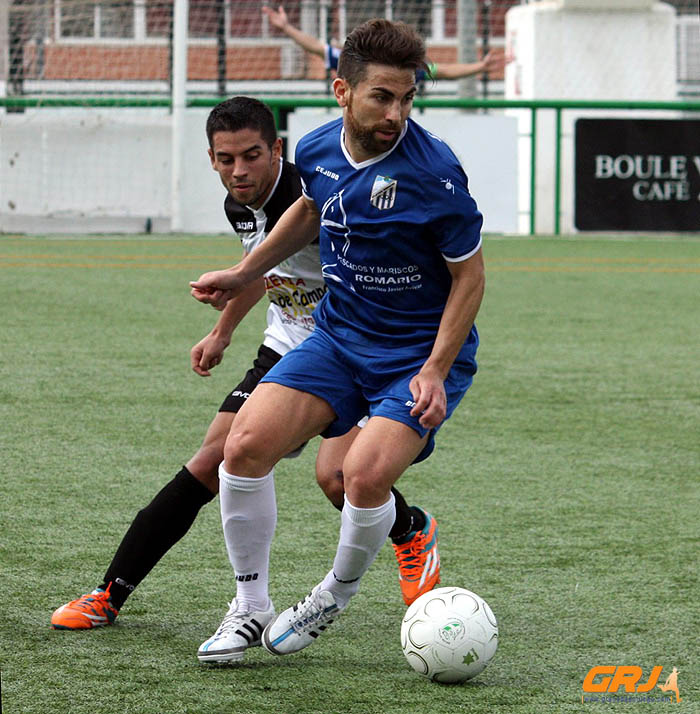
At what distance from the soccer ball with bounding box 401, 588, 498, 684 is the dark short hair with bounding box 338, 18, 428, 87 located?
1.25 metres

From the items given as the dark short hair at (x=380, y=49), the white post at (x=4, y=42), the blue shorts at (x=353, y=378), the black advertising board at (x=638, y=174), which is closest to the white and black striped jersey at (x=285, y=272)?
the blue shorts at (x=353, y=378)

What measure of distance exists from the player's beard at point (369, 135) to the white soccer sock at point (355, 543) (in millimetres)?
838

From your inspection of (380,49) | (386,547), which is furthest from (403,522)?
(380,49)

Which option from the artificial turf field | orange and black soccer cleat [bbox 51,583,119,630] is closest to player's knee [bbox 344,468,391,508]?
the artificial turf field

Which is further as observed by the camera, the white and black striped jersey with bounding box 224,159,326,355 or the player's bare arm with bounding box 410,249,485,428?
the white and black striped jersey with bounding box 224,159,326,355

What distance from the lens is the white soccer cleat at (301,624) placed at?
10.8 ft

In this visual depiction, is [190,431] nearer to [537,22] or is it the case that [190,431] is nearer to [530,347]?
[530,347]

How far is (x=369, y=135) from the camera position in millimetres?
3324

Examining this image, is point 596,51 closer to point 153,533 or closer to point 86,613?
point 153,533

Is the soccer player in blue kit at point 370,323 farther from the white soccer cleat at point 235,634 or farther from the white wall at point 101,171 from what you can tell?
the white wall at point 101,171

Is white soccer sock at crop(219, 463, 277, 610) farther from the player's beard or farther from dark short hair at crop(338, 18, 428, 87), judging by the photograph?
dark short hair at crop(338, 18, 428, 87)

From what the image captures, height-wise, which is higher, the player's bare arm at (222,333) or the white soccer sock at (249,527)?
the player's bare arm at (222,333)

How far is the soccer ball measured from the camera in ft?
10.2

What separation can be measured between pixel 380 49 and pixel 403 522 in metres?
1.33
